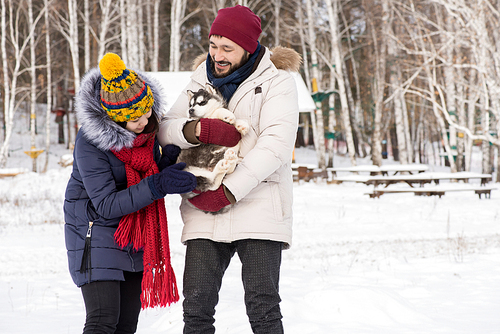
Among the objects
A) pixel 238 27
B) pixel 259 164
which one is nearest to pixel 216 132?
pixel 259 164

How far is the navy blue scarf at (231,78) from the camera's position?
8.10ft

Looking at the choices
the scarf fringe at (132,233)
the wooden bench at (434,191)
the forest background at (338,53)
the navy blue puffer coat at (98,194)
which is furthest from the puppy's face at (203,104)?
the wooden bench at (434,191)

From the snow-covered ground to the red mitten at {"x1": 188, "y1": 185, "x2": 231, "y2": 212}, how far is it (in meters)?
1.46

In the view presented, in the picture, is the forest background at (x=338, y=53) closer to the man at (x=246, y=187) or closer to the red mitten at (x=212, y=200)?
the man at (x=246, y=187)

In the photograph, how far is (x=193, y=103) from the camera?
8.05 ft

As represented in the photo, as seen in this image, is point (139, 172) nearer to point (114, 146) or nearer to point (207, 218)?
point (114, 146)

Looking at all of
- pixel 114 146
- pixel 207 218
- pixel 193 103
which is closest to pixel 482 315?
pixel 207 218

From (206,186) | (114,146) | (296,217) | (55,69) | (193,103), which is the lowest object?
(296,217)

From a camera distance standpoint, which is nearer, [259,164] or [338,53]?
[259,164]

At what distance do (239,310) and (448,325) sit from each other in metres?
1.66

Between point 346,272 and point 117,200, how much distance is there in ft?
13.3

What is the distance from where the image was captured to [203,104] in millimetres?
2391

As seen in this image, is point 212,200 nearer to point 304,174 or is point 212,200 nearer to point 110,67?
point 110,67

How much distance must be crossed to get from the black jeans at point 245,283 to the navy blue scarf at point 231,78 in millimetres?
811
